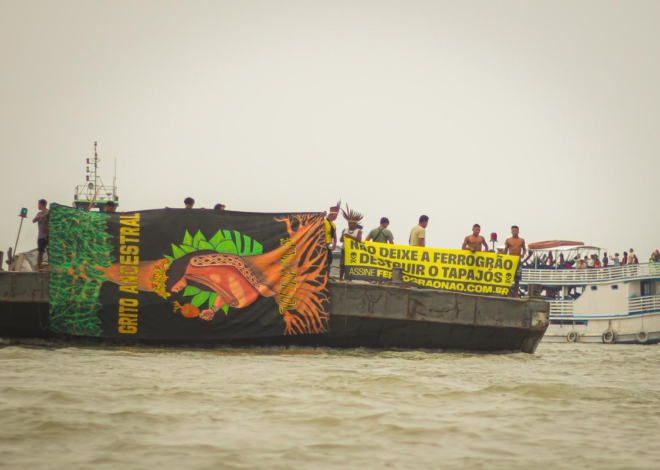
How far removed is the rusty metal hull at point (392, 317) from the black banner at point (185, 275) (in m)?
0.34

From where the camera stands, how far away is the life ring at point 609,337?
33.3 m

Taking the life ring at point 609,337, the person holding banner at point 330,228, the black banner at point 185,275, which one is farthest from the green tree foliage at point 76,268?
the life ring at point 609,337

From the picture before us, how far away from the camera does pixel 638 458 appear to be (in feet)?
17.6

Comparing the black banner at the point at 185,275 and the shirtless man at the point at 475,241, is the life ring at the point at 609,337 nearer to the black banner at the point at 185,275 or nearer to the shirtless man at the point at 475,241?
the shirtless man at the point at 475,241

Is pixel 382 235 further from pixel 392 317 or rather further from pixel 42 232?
pixel 42 232

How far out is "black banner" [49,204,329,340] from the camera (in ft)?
43.2

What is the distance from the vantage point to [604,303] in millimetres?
34125

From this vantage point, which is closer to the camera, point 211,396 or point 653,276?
point 211,396

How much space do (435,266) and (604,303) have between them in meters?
22.2

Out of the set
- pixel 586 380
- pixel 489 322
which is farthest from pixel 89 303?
pixel 586 380

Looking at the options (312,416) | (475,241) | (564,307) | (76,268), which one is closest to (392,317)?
(475,241)

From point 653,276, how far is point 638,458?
29.8 m

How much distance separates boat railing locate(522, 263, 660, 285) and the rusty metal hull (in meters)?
20.6

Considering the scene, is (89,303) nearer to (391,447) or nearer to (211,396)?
(211,396)
